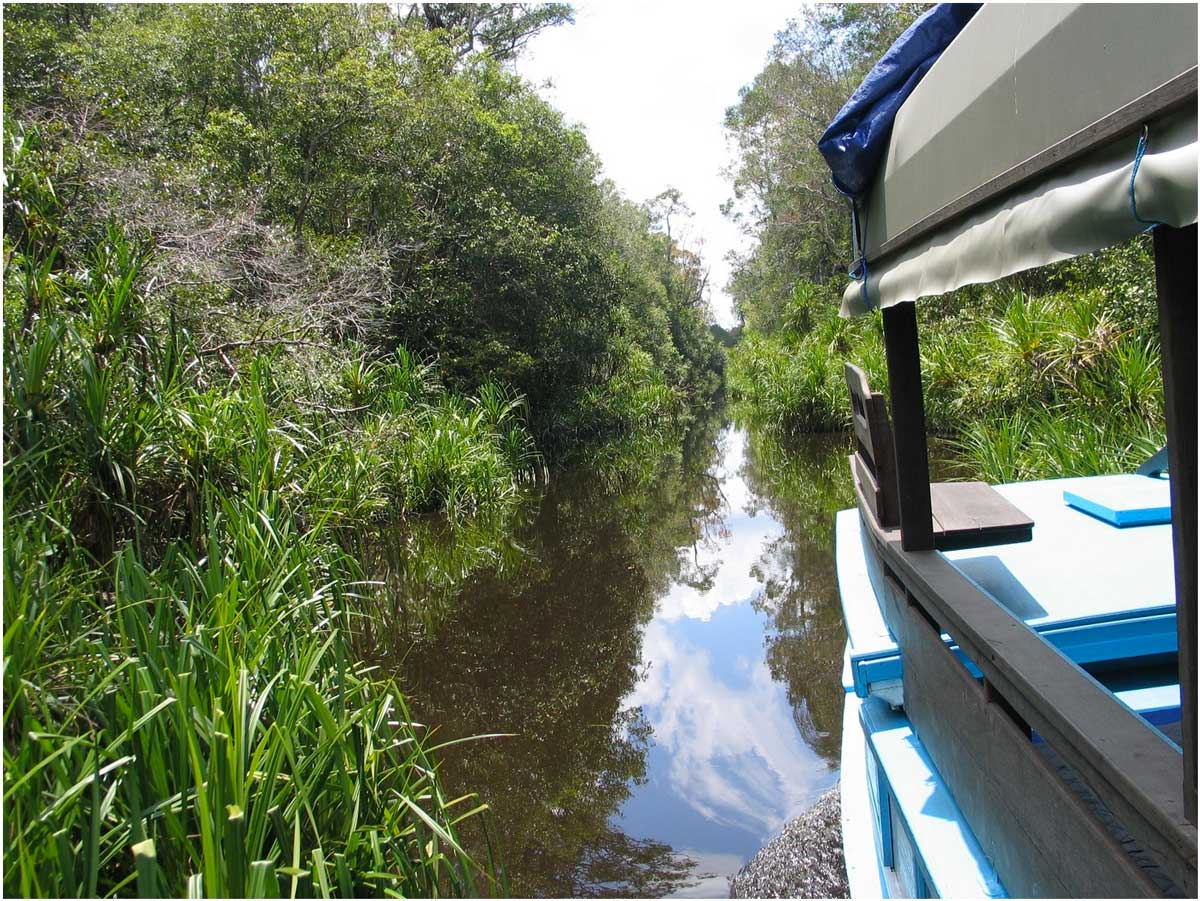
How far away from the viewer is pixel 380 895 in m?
2.25

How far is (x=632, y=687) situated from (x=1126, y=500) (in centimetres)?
297

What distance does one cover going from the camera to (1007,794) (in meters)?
1.69

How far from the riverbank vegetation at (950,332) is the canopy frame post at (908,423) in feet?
12.5

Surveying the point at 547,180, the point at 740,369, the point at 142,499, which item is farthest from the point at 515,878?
the point at 740,369

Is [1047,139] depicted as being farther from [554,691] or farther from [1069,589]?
[554,691]

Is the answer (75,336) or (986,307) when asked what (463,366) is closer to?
(986,307)

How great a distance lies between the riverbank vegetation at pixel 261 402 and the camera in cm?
200

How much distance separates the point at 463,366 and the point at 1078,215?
1348 cm

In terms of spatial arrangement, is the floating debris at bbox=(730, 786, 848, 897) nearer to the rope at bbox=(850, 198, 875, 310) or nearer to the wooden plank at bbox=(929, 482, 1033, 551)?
the wooden plank at bbox=(929, 482, 1033, 551)

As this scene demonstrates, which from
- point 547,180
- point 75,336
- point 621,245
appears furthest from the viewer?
point 621,245

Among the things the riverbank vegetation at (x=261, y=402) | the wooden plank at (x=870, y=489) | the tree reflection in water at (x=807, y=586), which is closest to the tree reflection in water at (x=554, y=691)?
the riverbank vegetation at (x=261, y=402)

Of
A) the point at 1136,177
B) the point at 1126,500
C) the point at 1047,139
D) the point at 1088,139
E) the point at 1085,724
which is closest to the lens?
the point at 1136,177

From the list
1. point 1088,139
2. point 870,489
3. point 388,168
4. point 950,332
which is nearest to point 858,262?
point 870,489

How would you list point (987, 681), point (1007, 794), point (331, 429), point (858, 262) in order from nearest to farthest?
1. point (1007, 794)
2. point (987, 681)
3. point (858, 262)
4. point (331, 429)
